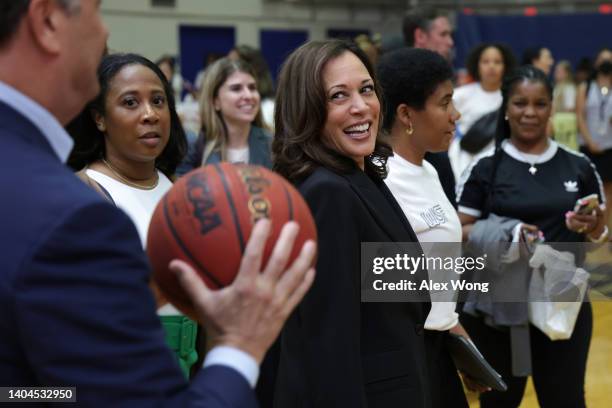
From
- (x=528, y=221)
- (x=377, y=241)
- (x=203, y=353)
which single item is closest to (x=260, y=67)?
(x=528, y=221)

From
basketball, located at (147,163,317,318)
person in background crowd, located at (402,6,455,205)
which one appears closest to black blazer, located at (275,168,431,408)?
basketball, located at (147,163,317,318)

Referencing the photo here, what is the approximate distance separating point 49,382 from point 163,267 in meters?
0.37

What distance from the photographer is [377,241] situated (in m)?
2.23

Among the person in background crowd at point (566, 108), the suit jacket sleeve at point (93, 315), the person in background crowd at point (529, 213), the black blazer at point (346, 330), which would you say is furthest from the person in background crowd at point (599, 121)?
the suit jacket sleeve at point (93, 315)

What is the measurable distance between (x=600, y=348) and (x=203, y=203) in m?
4.98

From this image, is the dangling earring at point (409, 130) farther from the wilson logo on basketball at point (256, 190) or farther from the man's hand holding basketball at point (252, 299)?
the man's hand holding basketball at point (252, 299)

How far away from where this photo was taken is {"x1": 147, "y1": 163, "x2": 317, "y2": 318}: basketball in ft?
4.56

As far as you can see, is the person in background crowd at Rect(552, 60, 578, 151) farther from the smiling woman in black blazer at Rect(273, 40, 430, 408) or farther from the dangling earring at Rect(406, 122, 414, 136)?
the smiling woman in black blazer at Rect(273, 40, 430, 408)

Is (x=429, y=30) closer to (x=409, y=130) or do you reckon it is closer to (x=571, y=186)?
(x=571, y=186)

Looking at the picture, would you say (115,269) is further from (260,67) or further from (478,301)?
(260,67)

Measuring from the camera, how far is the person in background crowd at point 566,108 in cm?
934

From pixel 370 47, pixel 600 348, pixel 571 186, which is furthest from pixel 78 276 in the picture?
pixel 600 348

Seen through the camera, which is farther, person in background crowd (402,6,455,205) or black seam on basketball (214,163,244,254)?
person in background crowd (402,6,455,205)

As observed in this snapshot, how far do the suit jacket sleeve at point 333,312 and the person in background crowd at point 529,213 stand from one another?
1.49 m
